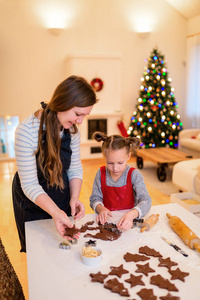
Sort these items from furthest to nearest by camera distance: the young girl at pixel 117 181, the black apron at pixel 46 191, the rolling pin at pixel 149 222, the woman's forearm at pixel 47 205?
the young girl at pixel 117 181
the black apron at pixel 46 191
the rolling pin at pixel 149 222
the woman's forearm at pixel 47 205

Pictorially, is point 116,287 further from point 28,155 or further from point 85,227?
point 28,155

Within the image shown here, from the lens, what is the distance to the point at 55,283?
1.00 m

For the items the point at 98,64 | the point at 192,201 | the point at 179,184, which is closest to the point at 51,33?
the point at 98,64

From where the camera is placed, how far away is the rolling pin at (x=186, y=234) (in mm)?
1219

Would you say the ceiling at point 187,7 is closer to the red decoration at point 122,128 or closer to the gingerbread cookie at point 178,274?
the red decoration at point 122,128

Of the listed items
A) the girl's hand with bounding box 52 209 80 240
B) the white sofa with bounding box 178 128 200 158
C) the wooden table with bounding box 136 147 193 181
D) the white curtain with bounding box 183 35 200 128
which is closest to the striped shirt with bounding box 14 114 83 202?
the girl's hand with bounding box 52 209 80 240

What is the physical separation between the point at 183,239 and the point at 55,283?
581 millimetres

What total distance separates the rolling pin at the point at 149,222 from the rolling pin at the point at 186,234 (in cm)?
8

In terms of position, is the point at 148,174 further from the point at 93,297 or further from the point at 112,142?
the point at 93,297

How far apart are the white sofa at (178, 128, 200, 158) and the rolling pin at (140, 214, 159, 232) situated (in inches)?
153

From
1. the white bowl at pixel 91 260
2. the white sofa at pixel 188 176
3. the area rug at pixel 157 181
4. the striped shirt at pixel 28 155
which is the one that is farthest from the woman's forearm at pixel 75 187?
the area rug at pixel 157 181

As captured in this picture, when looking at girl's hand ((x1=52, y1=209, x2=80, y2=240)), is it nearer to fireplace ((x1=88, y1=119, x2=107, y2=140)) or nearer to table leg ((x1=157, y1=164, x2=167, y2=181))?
table leg ((x1=157, y1=164, x2=167, y2=181))

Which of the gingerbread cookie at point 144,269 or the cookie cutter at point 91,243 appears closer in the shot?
the gingerbread cookie at point 144,269

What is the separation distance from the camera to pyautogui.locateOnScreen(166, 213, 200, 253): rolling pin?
4.00 ft
